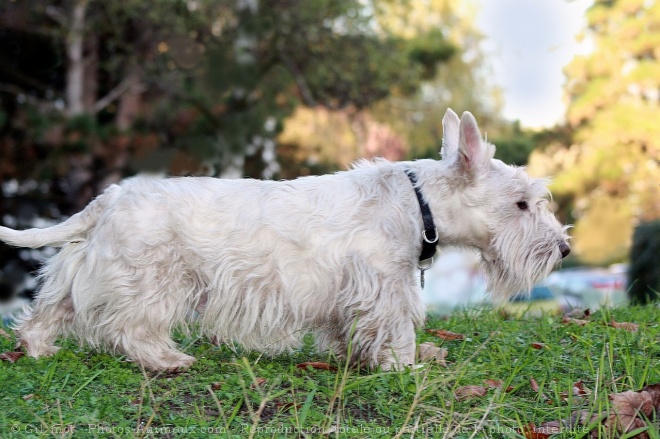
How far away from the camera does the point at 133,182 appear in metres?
4.84

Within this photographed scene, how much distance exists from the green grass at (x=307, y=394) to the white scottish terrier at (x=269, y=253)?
21 cm

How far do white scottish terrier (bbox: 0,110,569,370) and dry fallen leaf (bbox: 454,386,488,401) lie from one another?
52 cm

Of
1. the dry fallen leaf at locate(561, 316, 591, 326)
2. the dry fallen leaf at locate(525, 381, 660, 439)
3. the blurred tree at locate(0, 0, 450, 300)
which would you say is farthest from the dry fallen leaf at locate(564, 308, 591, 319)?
the blurred tree at locate(0, 0, 450, 300)

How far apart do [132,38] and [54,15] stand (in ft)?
6.40

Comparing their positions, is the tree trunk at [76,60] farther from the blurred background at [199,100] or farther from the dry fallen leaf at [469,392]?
the dry fallen leaf at [469,392]

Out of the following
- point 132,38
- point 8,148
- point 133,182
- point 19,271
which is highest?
point 132,38

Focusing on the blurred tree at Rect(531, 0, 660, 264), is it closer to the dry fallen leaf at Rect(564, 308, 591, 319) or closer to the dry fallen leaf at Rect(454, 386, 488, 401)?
the dry fallen leaf at Rect(564, 308, 591, 319)

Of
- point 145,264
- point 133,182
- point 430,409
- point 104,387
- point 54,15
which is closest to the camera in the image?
point 430,409

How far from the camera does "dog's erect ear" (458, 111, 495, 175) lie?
15.3 feet

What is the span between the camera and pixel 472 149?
4789 mm

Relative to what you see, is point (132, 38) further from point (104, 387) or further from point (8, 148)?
point (104, 387)

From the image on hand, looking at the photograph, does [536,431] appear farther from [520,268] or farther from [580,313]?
[580,313]

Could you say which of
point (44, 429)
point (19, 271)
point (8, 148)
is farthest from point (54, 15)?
point (44, 429)

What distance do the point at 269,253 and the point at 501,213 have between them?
4.82ft
